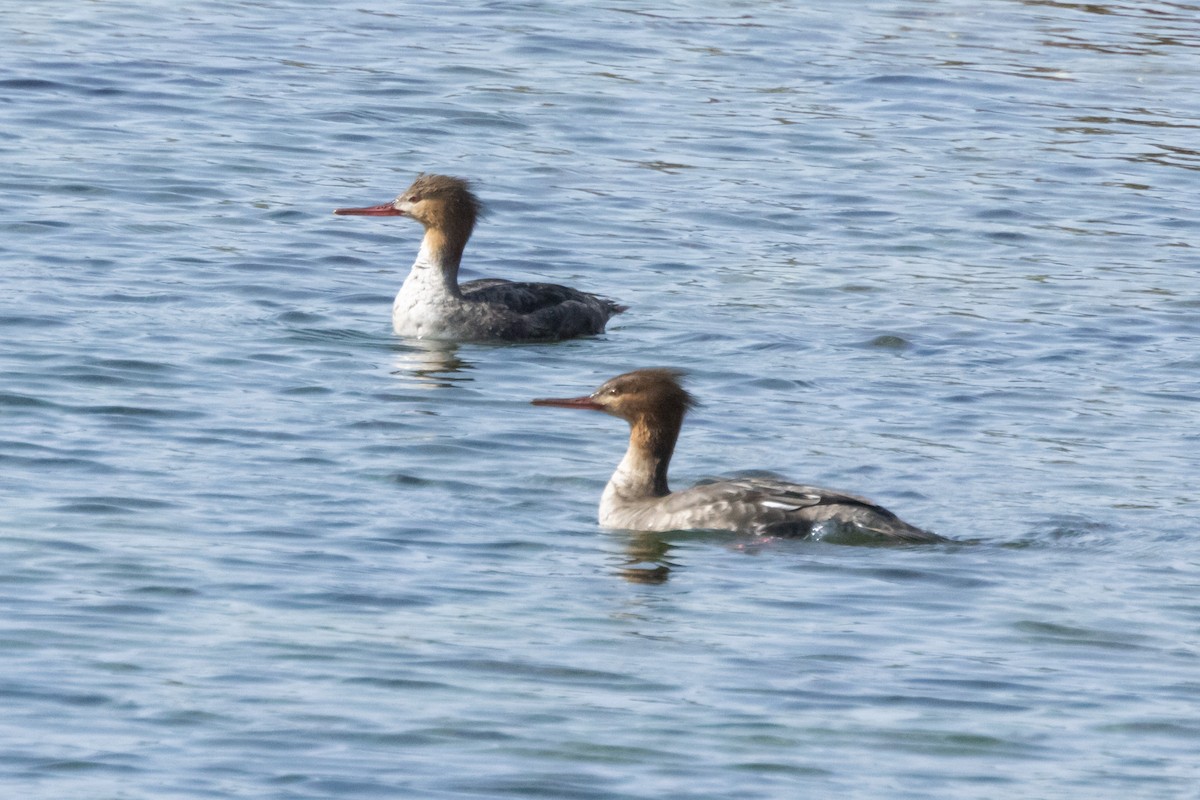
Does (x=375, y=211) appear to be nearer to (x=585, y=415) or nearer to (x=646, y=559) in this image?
(x=585, y=415)

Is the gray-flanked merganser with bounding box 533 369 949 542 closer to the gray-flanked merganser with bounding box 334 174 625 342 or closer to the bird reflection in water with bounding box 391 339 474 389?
the bird reflection in water with bounding box 391 339 474 389

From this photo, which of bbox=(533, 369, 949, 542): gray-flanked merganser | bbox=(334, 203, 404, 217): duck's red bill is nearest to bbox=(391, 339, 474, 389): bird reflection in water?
bbox=(334, 203, 404, 217): duck's red bill

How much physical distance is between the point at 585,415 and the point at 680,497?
8.01 ft

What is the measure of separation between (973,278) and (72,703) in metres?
10.2

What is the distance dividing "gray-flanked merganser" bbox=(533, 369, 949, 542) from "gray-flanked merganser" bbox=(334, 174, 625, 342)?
10.8 ft

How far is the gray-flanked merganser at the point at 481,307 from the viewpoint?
1608 cm

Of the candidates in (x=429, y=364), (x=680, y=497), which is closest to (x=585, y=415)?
(x=429, y=364)

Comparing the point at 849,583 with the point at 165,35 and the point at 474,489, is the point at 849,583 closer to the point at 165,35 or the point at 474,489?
the point at 474,489

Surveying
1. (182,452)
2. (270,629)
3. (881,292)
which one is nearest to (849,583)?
(270,629)

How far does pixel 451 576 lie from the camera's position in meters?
10.8

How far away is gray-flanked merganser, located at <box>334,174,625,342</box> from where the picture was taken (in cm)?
1608

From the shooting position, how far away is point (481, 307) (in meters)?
16.4

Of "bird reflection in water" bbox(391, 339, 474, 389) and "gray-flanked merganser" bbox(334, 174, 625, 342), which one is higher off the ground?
"gray-flanked merganser" bbox(334, 174, 625, 342)

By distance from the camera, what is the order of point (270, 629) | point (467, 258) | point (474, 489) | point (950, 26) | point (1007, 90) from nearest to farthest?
1. point (270, 629)
2. point (474, 489)
3. point (467, 258)
4. point (1007, 90)
5. point (950, 26)
